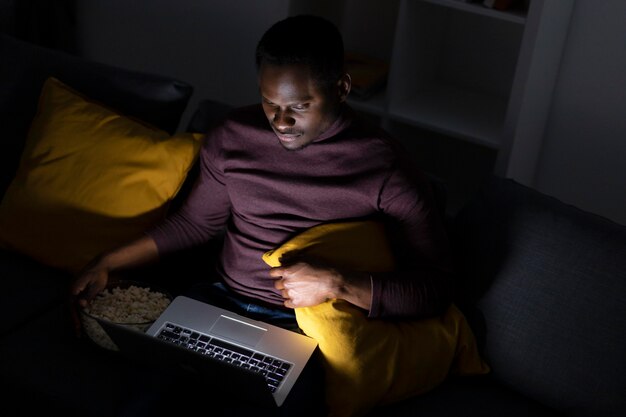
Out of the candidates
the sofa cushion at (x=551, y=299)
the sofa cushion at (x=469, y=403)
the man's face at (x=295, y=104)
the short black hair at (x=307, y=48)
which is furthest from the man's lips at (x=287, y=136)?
the sofa cushion at (x=469, y=403)

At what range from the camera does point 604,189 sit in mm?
2578

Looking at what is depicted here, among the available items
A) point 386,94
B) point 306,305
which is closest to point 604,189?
point 386,94

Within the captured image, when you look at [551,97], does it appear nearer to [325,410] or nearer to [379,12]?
[379,12]

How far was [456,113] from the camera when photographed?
8.54 ft

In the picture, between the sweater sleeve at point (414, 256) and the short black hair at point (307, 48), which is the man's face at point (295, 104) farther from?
the sweater sleeve at point (414, 256)

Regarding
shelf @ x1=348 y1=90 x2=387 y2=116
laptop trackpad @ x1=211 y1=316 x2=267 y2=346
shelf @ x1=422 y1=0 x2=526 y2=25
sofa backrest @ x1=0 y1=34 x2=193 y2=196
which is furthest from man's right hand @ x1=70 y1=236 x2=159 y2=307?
shelf @ x1=422 y1=0 x2=526 y2=25

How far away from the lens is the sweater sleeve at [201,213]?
1915 millimetres

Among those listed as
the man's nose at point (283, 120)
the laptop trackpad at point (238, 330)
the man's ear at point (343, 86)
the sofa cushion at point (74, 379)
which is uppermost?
the man's ear at point (343, 86)

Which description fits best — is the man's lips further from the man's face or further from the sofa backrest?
the sofa backrest

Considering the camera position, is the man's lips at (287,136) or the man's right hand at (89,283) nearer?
the man's lips at (287,136)

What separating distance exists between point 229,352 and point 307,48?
597 mm

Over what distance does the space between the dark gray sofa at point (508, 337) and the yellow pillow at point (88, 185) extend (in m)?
0.18

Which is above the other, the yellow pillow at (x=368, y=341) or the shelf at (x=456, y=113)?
the shelf at (x=456, y=113)

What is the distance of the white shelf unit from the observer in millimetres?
2307
